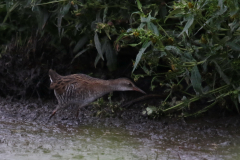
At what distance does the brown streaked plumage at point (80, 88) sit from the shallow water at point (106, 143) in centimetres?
55

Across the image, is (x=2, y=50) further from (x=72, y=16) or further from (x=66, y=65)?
(x=72, y=16)

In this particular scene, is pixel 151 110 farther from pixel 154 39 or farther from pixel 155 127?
pixel 154 39

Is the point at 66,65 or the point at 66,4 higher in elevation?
the point at 66,4

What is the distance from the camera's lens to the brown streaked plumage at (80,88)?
539cm

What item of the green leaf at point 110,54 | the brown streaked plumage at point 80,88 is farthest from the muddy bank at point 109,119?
the green leaf at point 110,54

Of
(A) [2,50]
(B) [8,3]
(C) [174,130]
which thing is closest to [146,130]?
(C) [174,130]

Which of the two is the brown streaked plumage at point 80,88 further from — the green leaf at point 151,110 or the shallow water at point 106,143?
the shallow water at point 106,143

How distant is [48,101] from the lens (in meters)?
6.03

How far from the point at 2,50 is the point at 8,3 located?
1.17 meters

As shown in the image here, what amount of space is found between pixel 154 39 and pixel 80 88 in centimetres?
238

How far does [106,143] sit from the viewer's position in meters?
4.20

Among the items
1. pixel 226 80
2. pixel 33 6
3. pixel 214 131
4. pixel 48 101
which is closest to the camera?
pixel 226 80

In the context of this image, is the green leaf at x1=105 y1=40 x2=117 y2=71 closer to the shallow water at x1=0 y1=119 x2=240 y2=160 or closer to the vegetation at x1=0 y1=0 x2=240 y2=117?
the vegetation at x1=0 y1=0 x2=240 y2=117

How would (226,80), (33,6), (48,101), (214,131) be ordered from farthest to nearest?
(48,101) → (33,6) → (214,131) → (226,80)
